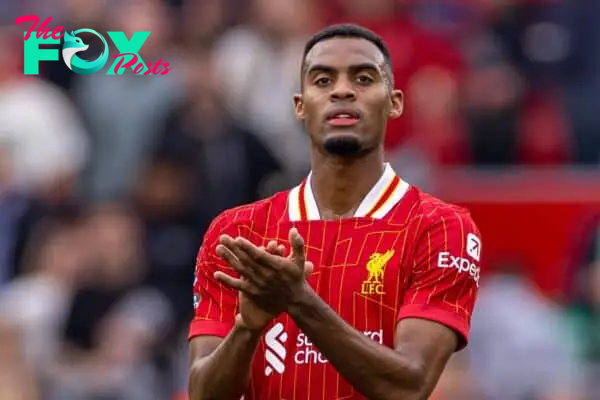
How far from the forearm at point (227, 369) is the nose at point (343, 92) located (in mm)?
968

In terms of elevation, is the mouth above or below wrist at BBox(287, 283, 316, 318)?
above

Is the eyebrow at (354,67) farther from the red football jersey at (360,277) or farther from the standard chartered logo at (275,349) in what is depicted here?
the standard chartered logo at (275,349)

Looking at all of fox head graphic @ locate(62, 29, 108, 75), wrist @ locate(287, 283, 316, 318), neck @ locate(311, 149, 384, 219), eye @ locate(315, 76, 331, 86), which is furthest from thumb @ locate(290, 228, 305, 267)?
fox head graphic @ locate(62, 29, 108, 75)

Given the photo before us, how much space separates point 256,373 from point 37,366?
16.5 ft

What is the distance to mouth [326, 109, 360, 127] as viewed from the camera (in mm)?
6508

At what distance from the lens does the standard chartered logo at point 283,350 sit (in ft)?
20.9

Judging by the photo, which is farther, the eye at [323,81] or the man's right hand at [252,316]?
the eye at [323,81]

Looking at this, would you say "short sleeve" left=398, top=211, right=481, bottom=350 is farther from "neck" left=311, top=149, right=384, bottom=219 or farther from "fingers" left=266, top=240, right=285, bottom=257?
"fingers" left=266, top=240, right=285, bottom=257

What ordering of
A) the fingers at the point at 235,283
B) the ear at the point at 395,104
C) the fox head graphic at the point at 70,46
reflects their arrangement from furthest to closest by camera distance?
the fox head graphic at the point at 70,46 < the ear at the point at 395,104 < the fingers at the point at 235,283

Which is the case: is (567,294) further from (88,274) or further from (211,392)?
(211,392)

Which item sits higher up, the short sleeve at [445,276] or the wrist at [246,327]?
the short sleeve at [445,276]

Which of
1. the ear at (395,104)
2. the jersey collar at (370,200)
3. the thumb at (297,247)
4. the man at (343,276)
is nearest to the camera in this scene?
the thumb at (297,247)

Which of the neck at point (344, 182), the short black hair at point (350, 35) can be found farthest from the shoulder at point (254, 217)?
the short black hair at point (350, 35)

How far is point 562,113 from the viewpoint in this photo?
13133 mm
